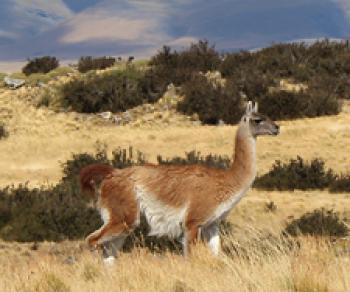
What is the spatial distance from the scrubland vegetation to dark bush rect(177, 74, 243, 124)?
4 cm

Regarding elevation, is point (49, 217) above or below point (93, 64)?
below

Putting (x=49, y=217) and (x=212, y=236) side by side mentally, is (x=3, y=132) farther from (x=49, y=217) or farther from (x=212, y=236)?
(x=212, y=236)

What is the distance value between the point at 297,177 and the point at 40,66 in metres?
19.5

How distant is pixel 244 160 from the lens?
1125cm

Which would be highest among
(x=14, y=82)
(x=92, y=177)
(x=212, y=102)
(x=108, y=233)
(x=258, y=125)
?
(x=258, y=125)

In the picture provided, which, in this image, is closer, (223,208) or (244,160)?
(223,208)

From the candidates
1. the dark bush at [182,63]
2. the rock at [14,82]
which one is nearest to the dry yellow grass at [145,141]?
the dark bush at [182,63]

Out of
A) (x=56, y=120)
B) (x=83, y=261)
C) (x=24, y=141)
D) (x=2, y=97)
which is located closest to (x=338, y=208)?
(x=83, y=261)

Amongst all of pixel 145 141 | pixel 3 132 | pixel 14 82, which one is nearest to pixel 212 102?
pixel 145 141

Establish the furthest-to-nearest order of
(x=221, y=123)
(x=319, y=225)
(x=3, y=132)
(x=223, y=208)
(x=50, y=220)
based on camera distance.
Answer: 1. (x=3, y=132)
2. (x=221, y=123)
3. (x=50, y=220)
4. (x=319, y=225)
5. (x=223, y=208)

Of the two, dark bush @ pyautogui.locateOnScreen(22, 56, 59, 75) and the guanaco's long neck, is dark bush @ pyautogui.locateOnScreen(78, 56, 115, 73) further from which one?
the guanaco's long neck

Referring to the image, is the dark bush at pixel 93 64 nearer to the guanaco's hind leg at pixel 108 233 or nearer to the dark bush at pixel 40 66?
the dark bush at pixel 40 66

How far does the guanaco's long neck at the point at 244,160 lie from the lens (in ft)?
36.3

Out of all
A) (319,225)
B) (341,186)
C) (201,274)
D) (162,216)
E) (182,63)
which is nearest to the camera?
(201,274)
